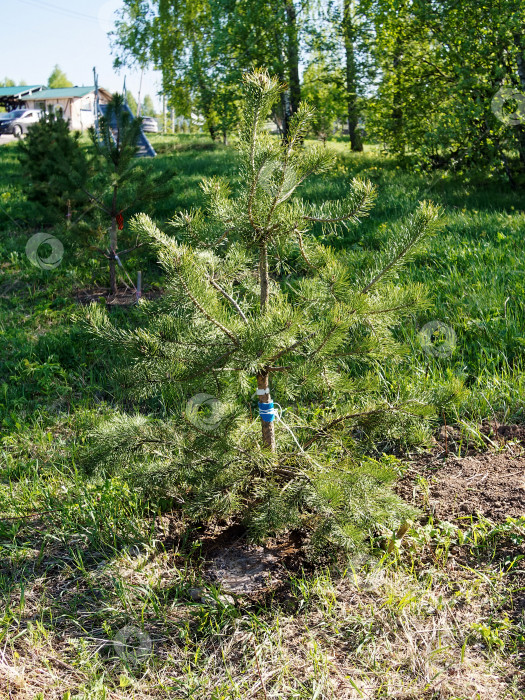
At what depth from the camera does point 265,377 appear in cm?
221

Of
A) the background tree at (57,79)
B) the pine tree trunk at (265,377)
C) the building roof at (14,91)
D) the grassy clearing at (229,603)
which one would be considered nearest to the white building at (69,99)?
Result: the building roof at (14,91)

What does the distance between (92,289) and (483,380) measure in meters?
4.44

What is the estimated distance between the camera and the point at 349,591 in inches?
82.0

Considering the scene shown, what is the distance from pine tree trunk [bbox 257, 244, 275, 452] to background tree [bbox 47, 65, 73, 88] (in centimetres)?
7903

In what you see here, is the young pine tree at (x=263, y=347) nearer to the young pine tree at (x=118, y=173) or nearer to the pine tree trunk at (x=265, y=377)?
the pine tree trunk at (x=265, y=377)

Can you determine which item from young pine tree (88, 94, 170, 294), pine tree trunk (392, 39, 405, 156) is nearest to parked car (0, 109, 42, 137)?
pine tree trunk (392, 39, 405, 156)

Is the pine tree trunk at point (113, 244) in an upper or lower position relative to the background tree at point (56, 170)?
lower

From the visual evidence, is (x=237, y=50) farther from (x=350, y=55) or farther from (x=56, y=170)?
(x=56, y=170)

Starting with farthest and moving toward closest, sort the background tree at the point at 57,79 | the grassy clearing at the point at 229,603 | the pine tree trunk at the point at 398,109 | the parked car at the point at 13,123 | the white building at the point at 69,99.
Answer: the background tree at the point at 57,79, the white building at the point at 69,99, the parked car at the point at 13,123, the pine tree trunk at the point at 398,109, the grassy clearing at the point at 229,603

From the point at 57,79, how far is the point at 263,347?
81322mm

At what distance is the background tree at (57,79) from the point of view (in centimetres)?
6988

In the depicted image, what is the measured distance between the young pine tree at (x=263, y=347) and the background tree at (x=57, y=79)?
259 ft

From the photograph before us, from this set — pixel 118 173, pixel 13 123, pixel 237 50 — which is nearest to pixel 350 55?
pixel 237 50

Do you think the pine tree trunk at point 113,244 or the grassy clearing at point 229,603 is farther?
the pine tree trunk at point 113,244
